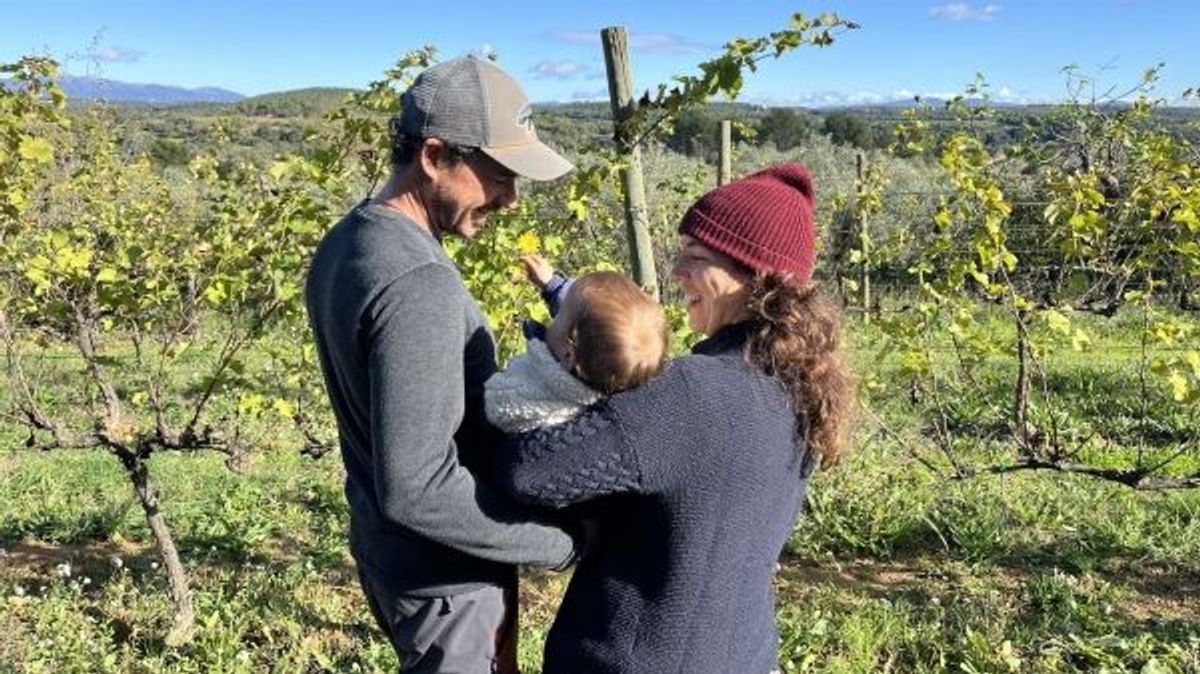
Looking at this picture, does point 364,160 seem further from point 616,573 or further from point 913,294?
point 913,294

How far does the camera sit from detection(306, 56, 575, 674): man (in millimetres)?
1521

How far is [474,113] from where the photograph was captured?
1.62 m

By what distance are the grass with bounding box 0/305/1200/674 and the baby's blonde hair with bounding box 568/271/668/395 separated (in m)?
2.37

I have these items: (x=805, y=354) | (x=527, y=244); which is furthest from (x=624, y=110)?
(x=805, y=354)

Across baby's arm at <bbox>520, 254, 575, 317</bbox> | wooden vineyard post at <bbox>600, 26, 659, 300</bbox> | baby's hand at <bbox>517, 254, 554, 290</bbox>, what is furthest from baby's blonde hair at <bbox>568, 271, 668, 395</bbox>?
wooden vineyard post at <bbox>600, 26, 659, 300</bbox>

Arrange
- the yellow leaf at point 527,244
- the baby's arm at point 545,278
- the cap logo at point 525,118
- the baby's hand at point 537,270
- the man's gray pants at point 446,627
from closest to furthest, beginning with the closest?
the cap logo at point 525,118 < the man's gray pants at point 446,627 < the baby's arm at point 545,278 < the baby's hand at point 537,270 < the yellow leaf at point 527,244

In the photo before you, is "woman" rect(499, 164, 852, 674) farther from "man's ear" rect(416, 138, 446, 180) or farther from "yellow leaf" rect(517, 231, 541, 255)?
"yellow leaf" rect(517, 231, 541, 255)

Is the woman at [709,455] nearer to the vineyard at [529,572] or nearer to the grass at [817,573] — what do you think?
the vineyard at [529,572]

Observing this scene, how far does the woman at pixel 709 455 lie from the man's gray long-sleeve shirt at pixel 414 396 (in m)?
0.10

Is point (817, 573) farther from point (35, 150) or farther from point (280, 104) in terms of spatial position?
point (280, 104)

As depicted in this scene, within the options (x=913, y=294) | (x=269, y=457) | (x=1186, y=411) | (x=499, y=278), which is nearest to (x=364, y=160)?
(x=499, y=278)

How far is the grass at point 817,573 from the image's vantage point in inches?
148

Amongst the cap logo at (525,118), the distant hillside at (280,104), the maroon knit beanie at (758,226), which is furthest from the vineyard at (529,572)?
the distant hillside at (280,104)

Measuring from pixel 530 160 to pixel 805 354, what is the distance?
53cm
